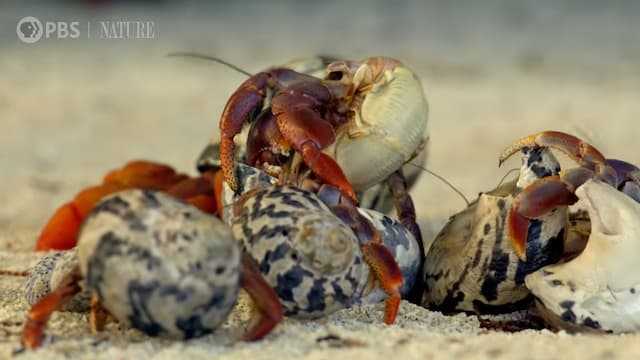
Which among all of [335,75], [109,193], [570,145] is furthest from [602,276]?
[109,193]

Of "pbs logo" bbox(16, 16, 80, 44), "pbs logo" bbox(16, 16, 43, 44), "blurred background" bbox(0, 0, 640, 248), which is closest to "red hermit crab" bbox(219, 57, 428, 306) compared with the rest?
"blurred background" bbox(0, 0, 640, 248)

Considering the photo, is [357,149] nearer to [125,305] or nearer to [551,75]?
[125,305]

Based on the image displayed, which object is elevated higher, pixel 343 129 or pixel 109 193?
pixel 343 129

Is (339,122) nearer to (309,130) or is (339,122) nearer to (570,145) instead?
(309,130)

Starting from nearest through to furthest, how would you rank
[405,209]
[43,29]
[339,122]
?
[339,122] < [405,209] < [43,29]

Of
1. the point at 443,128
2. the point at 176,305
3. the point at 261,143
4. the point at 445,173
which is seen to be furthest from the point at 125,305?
the point at 443,128

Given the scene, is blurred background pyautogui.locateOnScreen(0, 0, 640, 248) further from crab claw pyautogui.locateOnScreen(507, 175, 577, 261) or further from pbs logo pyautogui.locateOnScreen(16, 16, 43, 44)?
crab claw pyautogui.locateOnScreen(507, 175, 577, 261)

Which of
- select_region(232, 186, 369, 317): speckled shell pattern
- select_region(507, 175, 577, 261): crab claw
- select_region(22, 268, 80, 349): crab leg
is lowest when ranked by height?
select_region(22, 268, 80, 349): crab leg
